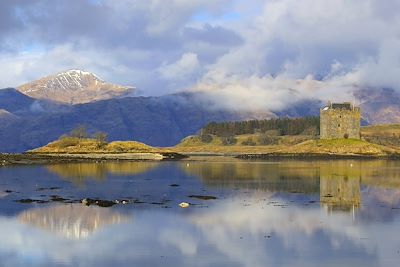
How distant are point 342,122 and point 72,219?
144m

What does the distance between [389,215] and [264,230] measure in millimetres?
11677

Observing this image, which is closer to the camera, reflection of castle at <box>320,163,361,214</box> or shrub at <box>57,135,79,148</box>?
reflection of castle at <box>320,163,361,214</box>

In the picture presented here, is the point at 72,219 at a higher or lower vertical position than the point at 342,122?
lower

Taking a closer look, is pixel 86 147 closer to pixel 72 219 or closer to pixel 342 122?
pixel 342 122

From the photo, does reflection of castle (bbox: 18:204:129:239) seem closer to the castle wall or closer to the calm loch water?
the calm loch water

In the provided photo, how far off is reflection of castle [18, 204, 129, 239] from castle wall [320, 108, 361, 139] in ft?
451

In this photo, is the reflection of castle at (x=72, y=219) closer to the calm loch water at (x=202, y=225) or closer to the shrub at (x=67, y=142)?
the calm loch water at (x=202, y=225)

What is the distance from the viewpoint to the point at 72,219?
4303cm

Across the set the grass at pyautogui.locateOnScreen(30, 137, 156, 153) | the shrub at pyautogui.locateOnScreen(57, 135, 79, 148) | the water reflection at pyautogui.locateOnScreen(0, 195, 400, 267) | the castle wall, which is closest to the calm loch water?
the water reflection at pyautogui.locateOnScreen(0, 195, 400, 267)

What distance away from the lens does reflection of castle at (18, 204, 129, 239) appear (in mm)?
38906

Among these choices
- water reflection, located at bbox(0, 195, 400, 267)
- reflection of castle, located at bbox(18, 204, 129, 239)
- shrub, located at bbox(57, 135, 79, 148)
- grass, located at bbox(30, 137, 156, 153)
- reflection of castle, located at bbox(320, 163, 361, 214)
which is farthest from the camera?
shrub, located at bbox(57, 135, 79, 148)

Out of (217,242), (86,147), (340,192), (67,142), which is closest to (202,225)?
(217,242)

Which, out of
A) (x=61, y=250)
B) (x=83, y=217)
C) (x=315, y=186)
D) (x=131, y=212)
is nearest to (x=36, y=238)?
(x=61, y=250)

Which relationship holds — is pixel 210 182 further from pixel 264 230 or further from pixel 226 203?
pixel 264 230
